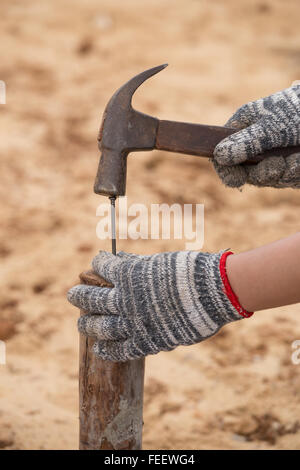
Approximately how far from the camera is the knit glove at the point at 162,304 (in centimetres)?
160

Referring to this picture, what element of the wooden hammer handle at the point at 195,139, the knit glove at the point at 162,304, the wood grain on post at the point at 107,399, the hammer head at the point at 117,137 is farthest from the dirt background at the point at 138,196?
the wooden hammer handle at the point at 195,139

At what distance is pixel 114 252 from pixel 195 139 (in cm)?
52

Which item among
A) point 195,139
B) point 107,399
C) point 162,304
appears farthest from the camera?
point 195,139

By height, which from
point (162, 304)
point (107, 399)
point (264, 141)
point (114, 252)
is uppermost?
point (264, 141)

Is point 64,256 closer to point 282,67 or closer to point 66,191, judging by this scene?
point 66,191

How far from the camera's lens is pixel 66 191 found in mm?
4930

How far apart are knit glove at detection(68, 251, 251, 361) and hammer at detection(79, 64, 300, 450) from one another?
0.20 metres

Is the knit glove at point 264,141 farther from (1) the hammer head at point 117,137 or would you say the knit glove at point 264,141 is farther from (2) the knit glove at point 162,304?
(2) the knit glove at point 162,304

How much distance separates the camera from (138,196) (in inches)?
193

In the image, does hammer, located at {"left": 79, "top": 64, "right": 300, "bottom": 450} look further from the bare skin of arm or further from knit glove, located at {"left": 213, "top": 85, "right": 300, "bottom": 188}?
the bare skin of arm

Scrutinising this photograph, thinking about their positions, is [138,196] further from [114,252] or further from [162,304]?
[162,304]

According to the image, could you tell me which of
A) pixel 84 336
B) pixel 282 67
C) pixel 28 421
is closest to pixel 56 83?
pixel 282 67

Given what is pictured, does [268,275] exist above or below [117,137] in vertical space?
below

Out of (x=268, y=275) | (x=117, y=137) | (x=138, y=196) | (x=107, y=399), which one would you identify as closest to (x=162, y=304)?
(x=268, y=275)
